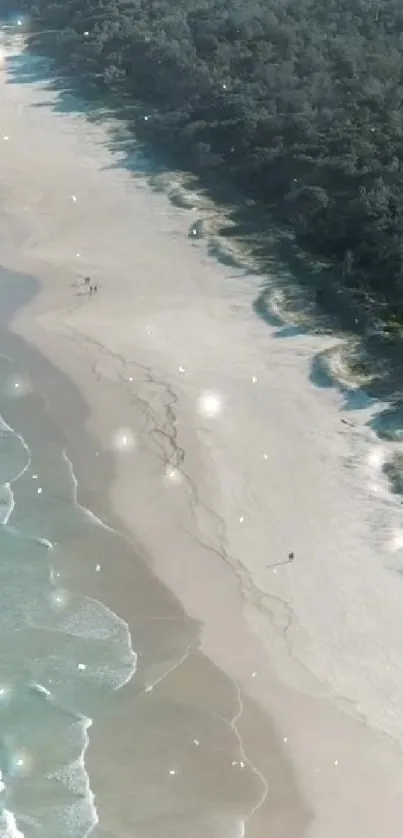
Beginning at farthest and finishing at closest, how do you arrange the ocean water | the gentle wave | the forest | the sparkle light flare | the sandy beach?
the forest < the sparkle light flare < the sandy beach < the ocean water < the gentle wave

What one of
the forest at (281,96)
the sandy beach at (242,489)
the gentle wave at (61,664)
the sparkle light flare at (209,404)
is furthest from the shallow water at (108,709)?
the forest at (281,96)

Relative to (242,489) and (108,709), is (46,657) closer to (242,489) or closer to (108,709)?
(108,709)

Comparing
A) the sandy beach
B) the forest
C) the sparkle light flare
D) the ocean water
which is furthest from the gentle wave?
the forest

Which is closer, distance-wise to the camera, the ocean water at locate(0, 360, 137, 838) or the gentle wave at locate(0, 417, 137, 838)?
the gentle wave at locate(0, 417, 137, 838)

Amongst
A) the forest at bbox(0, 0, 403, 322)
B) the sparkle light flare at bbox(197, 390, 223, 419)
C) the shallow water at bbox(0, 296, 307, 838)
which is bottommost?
the sparkle light flare at bbox(197, 390, 223, 419)

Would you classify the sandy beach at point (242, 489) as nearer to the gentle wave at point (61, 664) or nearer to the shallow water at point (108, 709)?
the shallow water at point (108, 709)

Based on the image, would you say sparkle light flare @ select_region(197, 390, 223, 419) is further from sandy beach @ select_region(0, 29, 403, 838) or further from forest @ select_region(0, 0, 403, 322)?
forest @ select_region(0, 0, 403, 322)

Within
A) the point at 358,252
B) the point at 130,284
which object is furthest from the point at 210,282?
the point at 358,252

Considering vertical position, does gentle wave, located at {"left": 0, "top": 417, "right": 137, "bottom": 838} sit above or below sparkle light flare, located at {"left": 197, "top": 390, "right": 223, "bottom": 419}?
above

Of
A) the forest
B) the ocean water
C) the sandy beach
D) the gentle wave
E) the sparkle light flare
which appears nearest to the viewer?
the gentle wave
